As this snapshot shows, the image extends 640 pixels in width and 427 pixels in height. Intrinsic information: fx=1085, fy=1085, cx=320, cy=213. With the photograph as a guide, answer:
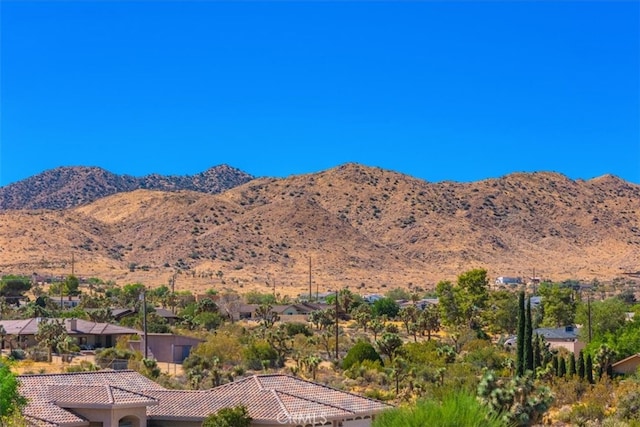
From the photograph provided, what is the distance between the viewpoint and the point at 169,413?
35.1 metres

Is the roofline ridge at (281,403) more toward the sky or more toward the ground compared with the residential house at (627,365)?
more toward the sky

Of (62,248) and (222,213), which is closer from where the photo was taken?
(62,248)

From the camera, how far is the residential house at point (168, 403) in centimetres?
3300

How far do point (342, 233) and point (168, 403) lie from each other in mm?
127071

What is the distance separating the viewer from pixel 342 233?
16275 centimetres

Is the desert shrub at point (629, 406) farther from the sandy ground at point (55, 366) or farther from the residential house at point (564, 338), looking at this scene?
the sandy ground at point (55, 366)

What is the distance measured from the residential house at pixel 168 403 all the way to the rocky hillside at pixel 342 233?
97.6 m

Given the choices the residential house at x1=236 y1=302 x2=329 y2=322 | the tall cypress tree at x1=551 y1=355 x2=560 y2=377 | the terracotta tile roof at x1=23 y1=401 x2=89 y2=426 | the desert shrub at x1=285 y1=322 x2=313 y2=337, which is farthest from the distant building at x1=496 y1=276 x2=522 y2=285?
the terracotta tile roof at x1=23 y1=401 x2=89 y2=426

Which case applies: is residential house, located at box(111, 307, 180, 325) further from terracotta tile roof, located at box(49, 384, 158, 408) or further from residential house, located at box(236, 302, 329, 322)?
terracotta tile roof, located at box(49, 384, 158, 408)

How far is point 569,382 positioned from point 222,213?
386 feet

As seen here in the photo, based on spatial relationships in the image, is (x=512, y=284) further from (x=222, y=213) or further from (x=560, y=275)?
(x=222, y=213)

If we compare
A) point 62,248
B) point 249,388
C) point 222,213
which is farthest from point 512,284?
point 249,388

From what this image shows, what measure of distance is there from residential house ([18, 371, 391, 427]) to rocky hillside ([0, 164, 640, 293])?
320ft

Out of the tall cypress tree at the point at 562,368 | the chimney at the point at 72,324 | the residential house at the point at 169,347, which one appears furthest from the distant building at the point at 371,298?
the tall cypress tree at the point at 562,368
